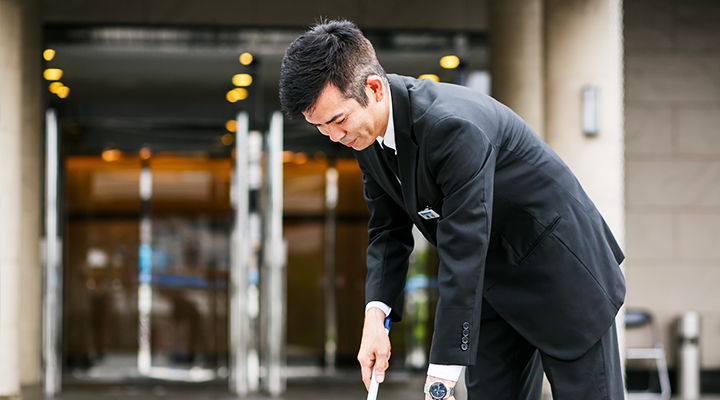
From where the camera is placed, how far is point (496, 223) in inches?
65.0

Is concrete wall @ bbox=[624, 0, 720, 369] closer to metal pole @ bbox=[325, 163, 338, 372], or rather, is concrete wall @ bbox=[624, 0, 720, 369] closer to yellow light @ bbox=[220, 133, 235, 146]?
metal pole @ bbox=[325, 163, 338, 372]

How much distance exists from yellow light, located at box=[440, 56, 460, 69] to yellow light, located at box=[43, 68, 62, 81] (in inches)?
126

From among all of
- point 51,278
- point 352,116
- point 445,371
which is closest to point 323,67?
point 352,116

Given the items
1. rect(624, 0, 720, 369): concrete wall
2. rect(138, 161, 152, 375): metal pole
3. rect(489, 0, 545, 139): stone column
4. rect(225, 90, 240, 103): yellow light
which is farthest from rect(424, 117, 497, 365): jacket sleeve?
rect(138, 161, 152, 375): metal pole

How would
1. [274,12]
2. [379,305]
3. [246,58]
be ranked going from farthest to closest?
[246,58] < [274,12] < [379,305]

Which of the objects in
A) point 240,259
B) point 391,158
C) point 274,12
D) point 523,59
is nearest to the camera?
point 391,158

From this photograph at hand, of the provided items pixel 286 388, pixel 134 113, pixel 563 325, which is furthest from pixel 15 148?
pixel 563 325

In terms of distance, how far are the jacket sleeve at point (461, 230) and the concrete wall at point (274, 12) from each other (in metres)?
4.24

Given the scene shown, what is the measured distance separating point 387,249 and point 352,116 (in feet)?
1.66

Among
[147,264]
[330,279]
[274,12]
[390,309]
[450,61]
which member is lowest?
[330,279]

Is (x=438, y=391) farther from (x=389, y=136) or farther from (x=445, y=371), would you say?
(x=389, y=136)

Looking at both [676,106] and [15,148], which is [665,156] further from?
[15,148]

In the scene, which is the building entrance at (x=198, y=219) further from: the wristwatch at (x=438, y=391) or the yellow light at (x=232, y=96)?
the wristwatch at (x=438, y=391)

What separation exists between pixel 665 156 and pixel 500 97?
1.78 metres
